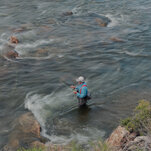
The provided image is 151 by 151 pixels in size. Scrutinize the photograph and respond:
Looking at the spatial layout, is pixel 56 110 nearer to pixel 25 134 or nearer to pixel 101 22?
pixel 25 134

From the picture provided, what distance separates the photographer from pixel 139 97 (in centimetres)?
1128

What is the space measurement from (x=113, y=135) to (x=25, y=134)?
3274mm

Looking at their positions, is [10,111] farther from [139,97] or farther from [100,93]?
[139,97]

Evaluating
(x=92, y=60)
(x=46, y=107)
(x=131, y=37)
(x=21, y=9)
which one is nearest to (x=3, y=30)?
(x=21, y=9)

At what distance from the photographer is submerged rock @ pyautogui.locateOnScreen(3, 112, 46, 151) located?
8.76 metres

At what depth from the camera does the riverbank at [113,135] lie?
6.34 meters

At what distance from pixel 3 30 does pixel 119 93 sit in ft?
38.8

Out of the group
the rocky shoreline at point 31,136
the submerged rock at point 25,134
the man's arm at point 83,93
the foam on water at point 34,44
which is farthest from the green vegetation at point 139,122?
the foam on water at point 34,44

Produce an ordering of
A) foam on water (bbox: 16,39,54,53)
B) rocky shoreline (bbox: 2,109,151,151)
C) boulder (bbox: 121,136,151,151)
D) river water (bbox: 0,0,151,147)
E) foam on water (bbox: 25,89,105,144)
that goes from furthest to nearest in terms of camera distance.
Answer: foam on water (bbox: 16,39,54,53) → river water (bbox: 0,0,151,147) → foam on water (bbox: 25,89,105,144) → rocky shoreline (bbox: 2,109,151,151) → boulder (bbox: 121,136,151,151)

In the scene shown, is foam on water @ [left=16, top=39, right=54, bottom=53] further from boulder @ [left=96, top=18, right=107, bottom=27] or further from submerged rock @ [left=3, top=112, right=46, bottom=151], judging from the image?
submerged rock @ [left=3, top=112, right=46, bottom=151]

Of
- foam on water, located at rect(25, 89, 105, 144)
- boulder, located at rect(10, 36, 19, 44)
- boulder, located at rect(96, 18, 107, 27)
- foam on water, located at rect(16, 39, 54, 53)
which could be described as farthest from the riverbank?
boulder, located at rect(96, 18, 107, 27)

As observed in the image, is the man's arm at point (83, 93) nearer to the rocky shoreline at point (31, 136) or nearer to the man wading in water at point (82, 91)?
the man wading in water at point (82, 91)

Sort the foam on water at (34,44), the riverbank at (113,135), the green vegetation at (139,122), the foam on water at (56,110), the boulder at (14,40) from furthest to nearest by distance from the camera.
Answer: the boulder at (14,40) → the foam on water at (34,44) → the foam on water at (56,110) → the green vegetation at (139,122) → the riverbank at (113,135)

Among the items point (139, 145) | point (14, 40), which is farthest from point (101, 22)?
point (139, 145)
